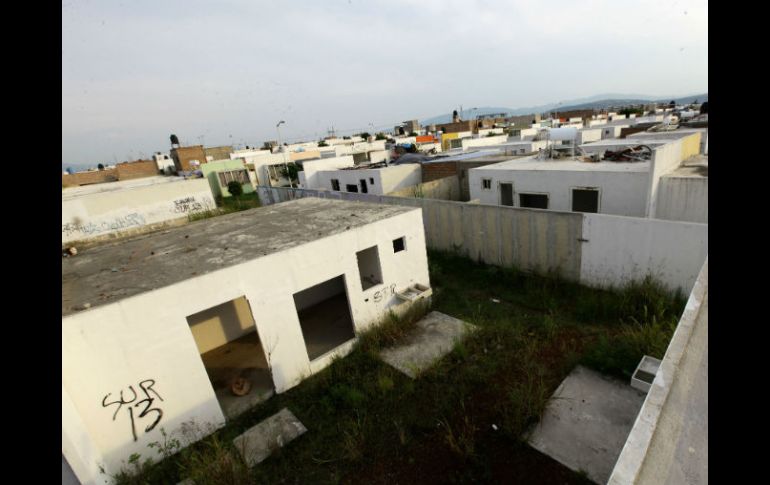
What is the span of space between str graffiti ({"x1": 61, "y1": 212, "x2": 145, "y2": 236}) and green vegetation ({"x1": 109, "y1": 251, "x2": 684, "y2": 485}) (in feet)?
66.7

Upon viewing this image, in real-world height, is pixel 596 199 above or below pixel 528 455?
above

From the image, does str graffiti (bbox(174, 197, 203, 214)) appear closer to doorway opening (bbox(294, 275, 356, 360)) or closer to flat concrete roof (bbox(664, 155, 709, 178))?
doorway opening (bbox(294, 275, 356, 360))

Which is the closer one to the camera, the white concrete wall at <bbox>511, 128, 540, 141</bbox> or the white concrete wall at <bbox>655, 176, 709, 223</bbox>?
the white concrete wall at <bbox>655, 176, 709, 223</bbox>

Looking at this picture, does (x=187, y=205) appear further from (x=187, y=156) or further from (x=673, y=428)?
(x=673, y=428)

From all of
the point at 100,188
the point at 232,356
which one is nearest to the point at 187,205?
the point at 100,188

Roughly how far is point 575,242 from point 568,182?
3.40 metres

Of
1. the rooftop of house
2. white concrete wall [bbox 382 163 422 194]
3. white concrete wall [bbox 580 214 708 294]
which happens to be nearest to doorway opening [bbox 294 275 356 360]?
white concrete wall [bbox 580 214 708 294]

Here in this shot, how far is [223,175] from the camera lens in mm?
32281

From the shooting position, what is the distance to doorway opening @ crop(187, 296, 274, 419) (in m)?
7.07

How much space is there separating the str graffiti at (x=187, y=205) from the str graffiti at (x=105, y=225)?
6.90 ft
